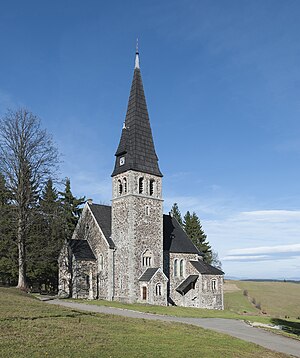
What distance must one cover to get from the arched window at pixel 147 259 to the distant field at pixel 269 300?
51.4 ft

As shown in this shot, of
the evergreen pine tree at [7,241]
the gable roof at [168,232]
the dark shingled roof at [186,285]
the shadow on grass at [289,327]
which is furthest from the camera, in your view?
the dark shingled roof at [186,285]

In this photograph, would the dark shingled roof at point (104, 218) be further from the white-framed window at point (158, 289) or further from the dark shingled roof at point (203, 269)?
the dark shingled roof at point (203, 269)

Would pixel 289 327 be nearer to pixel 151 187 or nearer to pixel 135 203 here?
pixel 135 203

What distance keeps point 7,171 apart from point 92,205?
1265 centimetres

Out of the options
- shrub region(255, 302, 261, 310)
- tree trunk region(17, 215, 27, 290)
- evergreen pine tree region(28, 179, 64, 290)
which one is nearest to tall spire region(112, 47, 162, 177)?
evergreen pine tree region(28, 179, 64, 290)

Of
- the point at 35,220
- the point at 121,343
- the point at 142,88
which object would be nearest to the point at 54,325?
the point at 121,343

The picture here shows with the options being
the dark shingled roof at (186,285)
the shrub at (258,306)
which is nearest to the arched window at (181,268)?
the dark shingled roof at (186,285)

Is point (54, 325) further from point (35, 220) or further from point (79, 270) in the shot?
point (79, 270)

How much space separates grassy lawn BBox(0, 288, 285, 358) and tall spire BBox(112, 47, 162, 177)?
21.0 meters

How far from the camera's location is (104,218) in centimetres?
4038

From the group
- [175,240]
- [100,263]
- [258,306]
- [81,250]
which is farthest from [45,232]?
[258,306]

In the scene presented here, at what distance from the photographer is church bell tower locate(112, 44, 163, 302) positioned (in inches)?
1407

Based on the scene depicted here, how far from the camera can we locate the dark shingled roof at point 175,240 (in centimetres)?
4197

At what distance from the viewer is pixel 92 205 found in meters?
41.2
